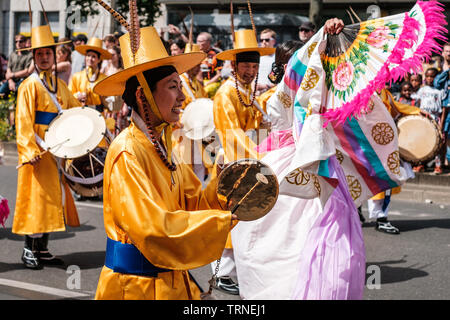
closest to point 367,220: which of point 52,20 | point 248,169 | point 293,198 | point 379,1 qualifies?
point 293,198

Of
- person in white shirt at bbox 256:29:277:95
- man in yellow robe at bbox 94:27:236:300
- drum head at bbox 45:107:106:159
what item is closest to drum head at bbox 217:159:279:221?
man in yellow robe at bbox 94:27:236:300

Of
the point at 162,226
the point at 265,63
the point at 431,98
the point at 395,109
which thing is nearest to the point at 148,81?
the point at 162,226

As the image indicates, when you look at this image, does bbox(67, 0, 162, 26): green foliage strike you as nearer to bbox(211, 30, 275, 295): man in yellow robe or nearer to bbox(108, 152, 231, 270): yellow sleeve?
bbox(211, 30, 275, 295): man in yellow robe

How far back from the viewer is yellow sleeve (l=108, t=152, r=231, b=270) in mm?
2344

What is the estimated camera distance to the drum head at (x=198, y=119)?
6.93m

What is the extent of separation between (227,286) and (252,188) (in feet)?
8.87

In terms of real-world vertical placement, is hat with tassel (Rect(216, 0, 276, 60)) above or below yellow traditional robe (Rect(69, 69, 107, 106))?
above

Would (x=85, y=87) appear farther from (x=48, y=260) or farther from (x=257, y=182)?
(x=257, y=182)

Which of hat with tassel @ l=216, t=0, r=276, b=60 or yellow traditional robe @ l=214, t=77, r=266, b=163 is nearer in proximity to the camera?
yellow traditional robe @ l=214, t=77, r=266, b=163

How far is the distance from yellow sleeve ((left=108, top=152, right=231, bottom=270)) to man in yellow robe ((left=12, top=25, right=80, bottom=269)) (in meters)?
3.26

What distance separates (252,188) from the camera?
8.34ft

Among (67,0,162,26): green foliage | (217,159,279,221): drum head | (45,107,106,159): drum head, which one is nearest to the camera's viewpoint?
(217,159,279,221): drum head

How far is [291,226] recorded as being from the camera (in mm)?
4156

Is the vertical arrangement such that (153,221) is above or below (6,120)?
above
